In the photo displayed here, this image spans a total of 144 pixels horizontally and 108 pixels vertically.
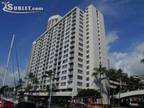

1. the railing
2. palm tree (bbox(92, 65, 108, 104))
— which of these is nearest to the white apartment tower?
palm tree (bbox(92, 65, 108, 104))

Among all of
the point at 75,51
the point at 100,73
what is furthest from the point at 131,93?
the point at 75,51

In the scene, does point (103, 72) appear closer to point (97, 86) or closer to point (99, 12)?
point (97, 86)

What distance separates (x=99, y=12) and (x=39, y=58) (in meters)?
60.3

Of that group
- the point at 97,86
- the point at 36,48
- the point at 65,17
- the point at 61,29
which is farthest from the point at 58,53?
the point at 36,48

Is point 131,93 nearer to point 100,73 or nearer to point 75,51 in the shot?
point 100,73

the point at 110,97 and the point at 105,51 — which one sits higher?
the point at 105,51

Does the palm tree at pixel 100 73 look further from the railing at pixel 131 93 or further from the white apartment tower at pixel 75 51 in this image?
the railing at pixel 131 93

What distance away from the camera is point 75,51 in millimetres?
103125

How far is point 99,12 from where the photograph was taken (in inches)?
4998

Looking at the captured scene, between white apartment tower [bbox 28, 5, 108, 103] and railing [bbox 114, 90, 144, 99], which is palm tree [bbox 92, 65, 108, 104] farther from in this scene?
railing [bbox 114, 90, 144, 99]

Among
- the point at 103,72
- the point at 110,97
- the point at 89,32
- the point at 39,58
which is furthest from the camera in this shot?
the point at 39,58

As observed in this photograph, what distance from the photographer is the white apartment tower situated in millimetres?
99369

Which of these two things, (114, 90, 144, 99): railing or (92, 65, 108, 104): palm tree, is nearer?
(114, 90, 144, 99): railing

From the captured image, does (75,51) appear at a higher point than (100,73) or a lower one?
higher
